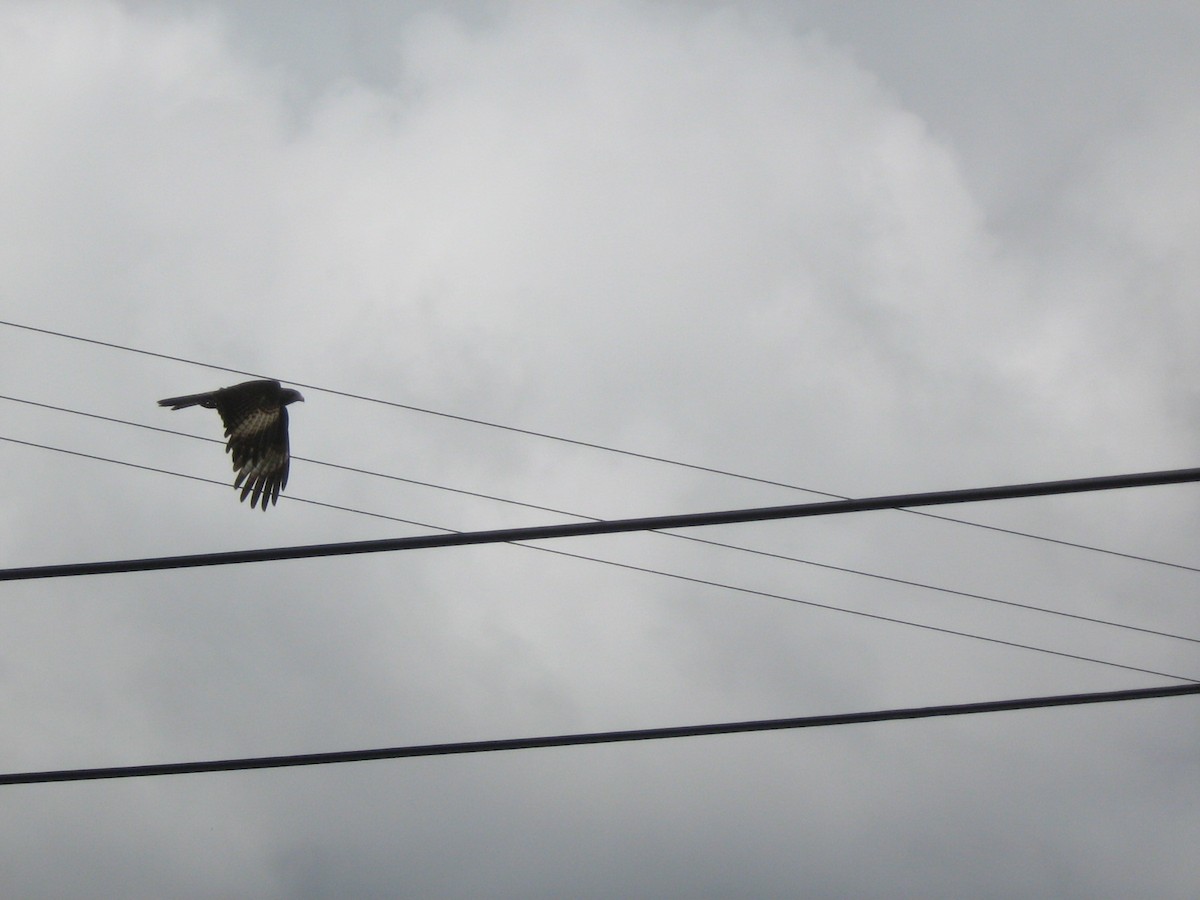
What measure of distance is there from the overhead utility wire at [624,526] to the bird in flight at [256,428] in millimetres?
5467

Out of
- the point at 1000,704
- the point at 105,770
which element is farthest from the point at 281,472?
the point at 1000,704

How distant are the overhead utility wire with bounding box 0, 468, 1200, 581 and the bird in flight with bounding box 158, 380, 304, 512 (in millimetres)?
5467

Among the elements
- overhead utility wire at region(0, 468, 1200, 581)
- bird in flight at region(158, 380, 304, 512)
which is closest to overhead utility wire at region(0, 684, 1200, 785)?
overhead utility wire at region(0, 468, 1200, 581)

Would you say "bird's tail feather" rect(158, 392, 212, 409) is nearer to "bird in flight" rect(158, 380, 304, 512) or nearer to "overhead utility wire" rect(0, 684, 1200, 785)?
"bird in flight" rect(158, 380, 304, 512)

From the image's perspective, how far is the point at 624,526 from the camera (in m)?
6.70

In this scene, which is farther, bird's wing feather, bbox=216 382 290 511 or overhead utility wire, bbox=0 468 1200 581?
→ bird's wing feather, bbox=216 382 290 511

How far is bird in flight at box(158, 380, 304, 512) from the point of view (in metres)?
13.4

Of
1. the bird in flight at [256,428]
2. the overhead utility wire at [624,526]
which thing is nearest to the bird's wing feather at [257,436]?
the bird in flight at [256,428]

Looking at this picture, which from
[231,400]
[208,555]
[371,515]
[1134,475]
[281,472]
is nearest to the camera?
[1134,475]

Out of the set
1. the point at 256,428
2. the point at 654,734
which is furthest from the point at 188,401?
the point at 654,734

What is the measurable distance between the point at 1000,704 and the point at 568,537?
2446 millimetres

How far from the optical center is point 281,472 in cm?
1361

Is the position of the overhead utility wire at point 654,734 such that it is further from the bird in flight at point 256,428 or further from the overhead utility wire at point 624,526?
the bird in flight at point 256,428

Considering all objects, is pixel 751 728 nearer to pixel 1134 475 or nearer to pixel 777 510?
pixel 777 510
